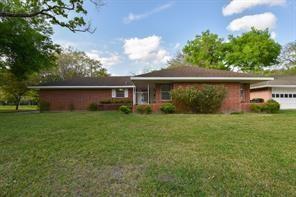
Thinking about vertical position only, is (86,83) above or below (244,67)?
below

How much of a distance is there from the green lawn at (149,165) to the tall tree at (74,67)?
29047 mm

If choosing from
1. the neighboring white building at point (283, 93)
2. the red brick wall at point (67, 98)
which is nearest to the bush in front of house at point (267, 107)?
the neighboring white building at point (283, 93)

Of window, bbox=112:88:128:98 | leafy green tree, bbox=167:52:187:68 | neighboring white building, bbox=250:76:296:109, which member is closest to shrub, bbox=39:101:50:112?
window, bbox=112:88:128:98

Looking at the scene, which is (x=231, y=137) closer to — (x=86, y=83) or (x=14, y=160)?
(x=14, y=160)

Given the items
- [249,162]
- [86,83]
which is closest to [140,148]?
[249,162]

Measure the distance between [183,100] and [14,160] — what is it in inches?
449

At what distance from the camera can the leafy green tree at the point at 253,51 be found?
3073cm

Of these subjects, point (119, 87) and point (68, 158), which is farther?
point (119, 87)

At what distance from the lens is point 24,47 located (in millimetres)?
16016

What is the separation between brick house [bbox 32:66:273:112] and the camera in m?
15.1

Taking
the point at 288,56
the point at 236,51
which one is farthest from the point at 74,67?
the point at 288,56

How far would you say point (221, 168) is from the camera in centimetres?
423

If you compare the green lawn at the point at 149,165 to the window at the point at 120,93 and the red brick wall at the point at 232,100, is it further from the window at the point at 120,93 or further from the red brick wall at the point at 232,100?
the window at the point at 120,93

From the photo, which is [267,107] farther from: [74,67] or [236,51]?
[74,67]
